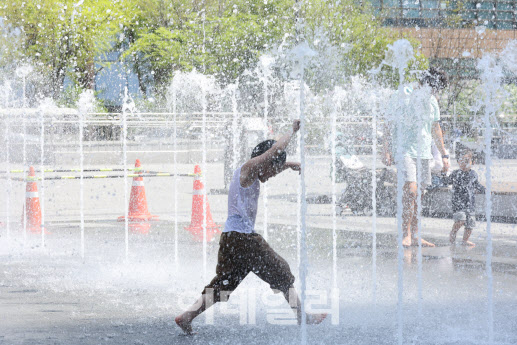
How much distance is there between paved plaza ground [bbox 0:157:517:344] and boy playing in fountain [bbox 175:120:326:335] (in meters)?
0.21

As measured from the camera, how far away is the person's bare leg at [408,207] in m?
7.48

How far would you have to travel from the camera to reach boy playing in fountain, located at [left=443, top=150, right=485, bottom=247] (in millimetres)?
7633

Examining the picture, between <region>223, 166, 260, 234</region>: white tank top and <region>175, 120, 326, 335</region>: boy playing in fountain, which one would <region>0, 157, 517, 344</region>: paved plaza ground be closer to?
<region>175, 120, 326, 335</region>: boy playing in fountain

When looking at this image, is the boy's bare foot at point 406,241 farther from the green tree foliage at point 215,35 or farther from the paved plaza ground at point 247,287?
the green tree foliage at point 215,35

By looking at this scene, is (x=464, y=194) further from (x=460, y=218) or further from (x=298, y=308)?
(x=298, y=308)

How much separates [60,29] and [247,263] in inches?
1315

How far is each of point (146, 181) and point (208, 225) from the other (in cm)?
822

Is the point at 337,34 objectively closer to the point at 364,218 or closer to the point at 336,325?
the point at 364,218

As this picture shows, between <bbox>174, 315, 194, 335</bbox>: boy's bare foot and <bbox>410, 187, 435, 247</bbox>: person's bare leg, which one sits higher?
<bbox>410, 187, 435, 247</bbox>: person's bare leg

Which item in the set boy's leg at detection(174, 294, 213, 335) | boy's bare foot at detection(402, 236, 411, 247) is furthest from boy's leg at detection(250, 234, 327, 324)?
boy's bare foot at detection(402, 236, 411, 247)

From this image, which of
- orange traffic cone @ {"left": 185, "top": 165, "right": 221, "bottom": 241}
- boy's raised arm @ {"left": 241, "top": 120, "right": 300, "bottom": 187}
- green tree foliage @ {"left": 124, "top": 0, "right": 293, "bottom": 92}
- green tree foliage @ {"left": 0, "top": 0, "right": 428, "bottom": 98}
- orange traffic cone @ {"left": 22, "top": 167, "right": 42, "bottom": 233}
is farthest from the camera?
green tree foliage @ {"left": 0, "top": 0, "right": 428, "bottom": 98}

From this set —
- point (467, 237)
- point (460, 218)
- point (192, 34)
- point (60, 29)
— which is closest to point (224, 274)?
point (460, 218)

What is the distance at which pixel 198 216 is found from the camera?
8961 mm

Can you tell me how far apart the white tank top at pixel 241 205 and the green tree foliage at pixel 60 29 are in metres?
32.6
